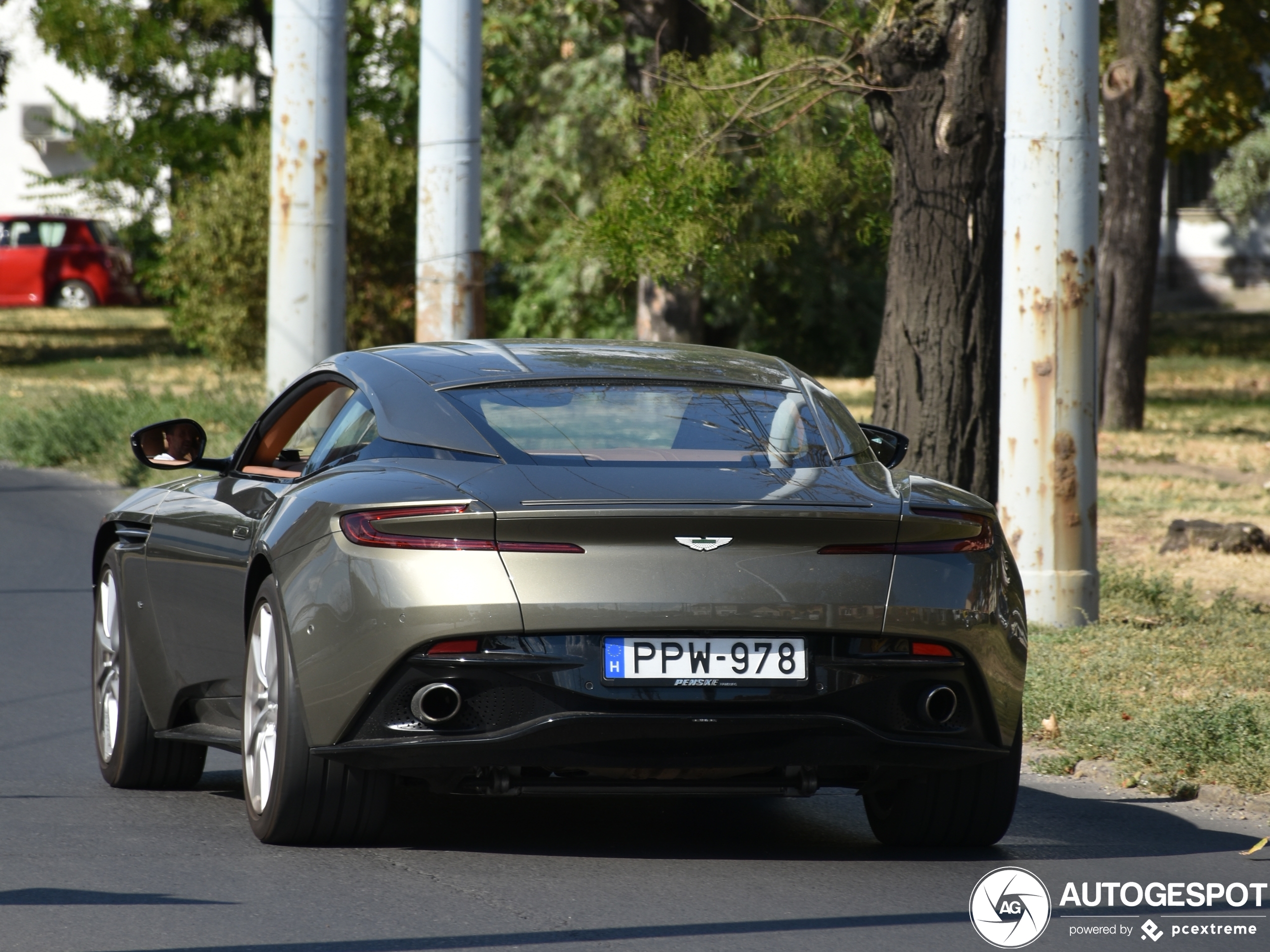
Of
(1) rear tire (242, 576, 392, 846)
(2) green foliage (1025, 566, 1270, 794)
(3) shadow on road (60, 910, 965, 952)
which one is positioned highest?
(1) rear tire (242, 576, 392, 846)

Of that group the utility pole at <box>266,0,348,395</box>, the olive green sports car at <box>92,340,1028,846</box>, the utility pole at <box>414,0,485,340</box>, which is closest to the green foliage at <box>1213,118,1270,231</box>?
the utility pole at <box>266,0,348,395</box>

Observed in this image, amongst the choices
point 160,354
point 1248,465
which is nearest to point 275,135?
point 1248,465

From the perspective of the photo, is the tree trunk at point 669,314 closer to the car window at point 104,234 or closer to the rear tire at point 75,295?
the car window at point 104,234

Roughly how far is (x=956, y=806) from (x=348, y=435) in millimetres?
1974

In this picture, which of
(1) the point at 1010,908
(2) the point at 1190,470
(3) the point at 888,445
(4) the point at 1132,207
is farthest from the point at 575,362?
(4) the point at 1132,207

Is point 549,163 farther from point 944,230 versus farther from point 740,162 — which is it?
point 944,230

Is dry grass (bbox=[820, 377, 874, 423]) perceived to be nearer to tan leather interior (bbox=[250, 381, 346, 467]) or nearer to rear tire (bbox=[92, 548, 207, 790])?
tan leather interior (bbox=[250, 381, 346, 467])

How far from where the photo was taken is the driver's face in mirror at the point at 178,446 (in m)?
6.53

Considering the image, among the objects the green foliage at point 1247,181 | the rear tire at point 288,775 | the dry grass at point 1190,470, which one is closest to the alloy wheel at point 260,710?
the rear tire at point 288,775

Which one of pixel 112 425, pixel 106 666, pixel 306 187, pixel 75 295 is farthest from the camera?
pixel 75 295

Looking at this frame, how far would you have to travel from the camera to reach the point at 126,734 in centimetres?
648

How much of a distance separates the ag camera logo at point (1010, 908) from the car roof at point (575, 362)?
1566 millimetres

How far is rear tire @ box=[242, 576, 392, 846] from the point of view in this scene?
5215 millimetres

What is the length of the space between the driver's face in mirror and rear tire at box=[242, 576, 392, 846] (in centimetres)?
111
